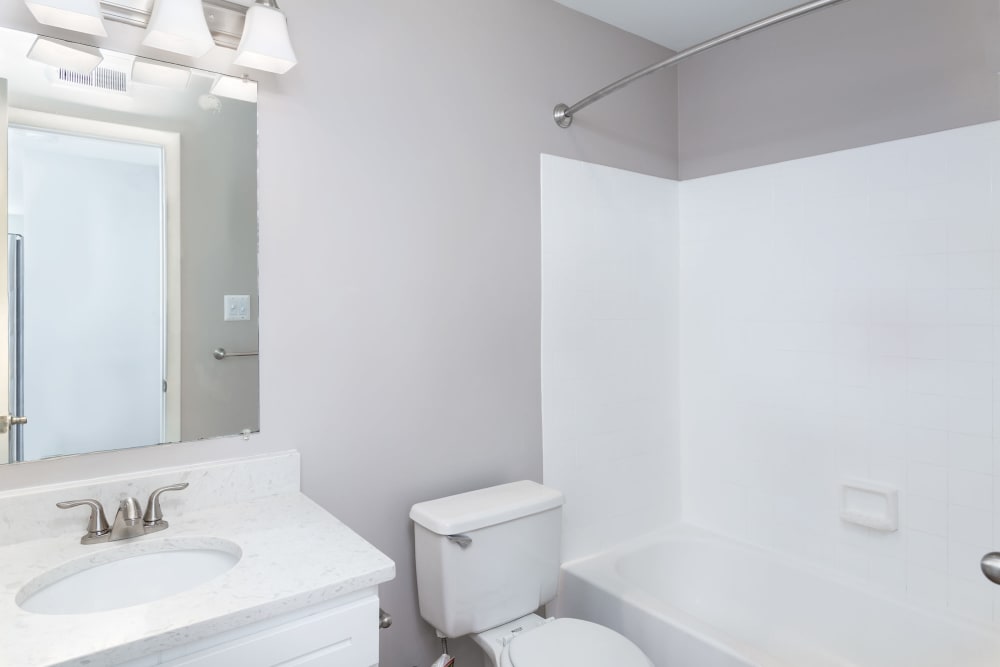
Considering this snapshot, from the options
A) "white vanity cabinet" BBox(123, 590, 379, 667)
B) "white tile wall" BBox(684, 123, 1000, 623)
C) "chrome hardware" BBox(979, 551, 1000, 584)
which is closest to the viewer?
"chrome hardware" BBox(979, 551, 1000, 584)

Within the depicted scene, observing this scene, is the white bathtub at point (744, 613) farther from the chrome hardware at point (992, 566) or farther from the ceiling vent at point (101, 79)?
the ceiling vent at point (101, 79)

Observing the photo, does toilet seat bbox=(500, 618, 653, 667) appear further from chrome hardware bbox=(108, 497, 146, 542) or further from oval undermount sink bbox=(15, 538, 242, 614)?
chrome hardware bbox=(108, 497, 146, 542)

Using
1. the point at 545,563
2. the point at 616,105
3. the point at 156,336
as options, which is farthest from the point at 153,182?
the point at 616,105

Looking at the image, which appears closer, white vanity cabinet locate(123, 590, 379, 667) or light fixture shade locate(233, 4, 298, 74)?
white vanity cabinet locate(123, 590, 379, 667)

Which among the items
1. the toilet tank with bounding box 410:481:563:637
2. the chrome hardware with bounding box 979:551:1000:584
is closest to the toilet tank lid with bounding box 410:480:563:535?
the toilet tank with bounding box 410:481:563:637

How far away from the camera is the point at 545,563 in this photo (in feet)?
6.31

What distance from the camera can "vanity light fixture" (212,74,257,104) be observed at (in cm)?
154

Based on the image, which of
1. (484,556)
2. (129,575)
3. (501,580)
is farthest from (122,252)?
(501,580)

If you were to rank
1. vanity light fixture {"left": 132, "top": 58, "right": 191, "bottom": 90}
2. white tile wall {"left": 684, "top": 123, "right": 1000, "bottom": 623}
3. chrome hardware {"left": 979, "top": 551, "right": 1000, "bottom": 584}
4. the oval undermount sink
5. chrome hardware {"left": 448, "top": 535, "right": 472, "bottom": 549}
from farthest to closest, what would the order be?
white tile wall {"left": 684, "top": 123, "right": 1000, "bottom": 623} → chrome hardware {"left": 448, "top": 535, "right": 472, "bottom": 549} → vanity light fixture {"left": 132, "top": 58, "right": 191, "bottom": 90} → the oval undermount sink → chrome hardware {"left": 979, "top": 551, "right": 1000, "bottom": 584}

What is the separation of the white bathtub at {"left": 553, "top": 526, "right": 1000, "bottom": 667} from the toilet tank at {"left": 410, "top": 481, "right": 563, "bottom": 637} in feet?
1.00

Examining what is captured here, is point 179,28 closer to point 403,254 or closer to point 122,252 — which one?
point 122,252

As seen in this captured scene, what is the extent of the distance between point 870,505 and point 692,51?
62.7 inches

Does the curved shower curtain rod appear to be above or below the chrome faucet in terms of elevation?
above

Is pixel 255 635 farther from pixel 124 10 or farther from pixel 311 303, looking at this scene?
pixel 124 10
